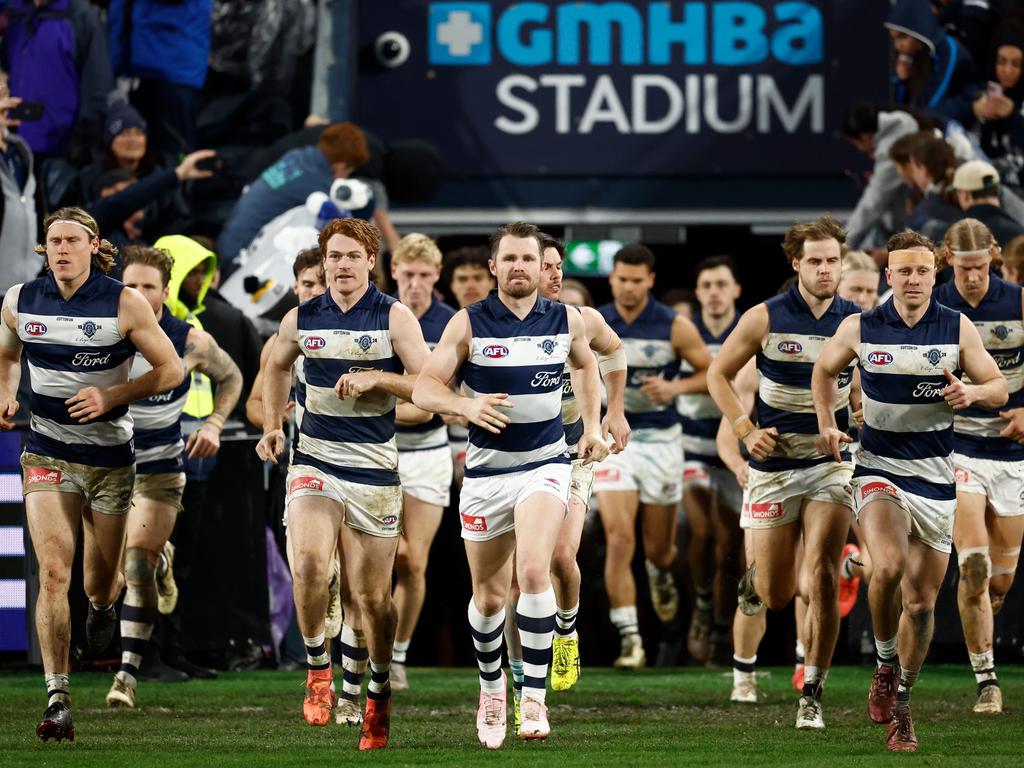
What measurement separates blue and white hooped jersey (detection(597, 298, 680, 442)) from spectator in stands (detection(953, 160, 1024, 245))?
223 cm

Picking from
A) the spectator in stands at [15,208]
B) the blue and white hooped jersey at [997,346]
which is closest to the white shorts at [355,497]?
the blue and white hooped jersey at [997,346]

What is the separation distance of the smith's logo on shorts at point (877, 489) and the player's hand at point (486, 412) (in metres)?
1.82

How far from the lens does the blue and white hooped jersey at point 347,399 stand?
914 cm

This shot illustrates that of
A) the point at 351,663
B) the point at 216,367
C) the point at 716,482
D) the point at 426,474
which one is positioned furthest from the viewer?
the point at 716,482

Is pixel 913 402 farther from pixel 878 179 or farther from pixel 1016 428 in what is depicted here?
pixel 878 179

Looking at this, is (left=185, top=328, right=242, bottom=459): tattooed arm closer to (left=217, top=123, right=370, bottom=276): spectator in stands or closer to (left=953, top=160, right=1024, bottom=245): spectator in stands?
(left=217, top=123, right=370, bottom=276): spectator in stands

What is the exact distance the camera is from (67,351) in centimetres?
950

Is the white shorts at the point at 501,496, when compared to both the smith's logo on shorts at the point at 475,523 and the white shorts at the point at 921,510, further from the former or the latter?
the white shorts at the point at 921,510

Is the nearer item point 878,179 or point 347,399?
point 347,399

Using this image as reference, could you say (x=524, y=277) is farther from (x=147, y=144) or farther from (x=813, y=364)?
(x=147, y=144)

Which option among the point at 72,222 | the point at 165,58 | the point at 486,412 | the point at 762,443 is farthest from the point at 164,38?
the point at 486,412

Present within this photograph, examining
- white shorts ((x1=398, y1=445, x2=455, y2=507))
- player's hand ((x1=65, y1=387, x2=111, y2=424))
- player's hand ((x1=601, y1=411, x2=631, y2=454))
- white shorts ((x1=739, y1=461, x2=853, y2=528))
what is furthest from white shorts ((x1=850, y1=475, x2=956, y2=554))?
player's hand ((x1=65, y1=387, x2=111, y2=424))

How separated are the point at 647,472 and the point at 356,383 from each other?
4.79 metres

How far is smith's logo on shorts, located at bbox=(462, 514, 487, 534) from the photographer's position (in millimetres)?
8867
